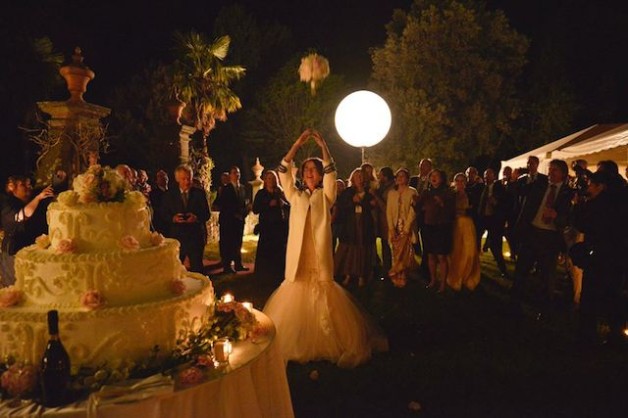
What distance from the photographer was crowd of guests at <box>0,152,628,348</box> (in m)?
6.12

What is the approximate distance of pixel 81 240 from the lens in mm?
3547

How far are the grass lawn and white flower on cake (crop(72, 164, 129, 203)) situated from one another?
8.43ft

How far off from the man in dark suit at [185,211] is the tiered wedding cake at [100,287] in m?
4.70

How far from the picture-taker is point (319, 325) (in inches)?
225

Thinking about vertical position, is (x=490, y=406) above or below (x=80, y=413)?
below

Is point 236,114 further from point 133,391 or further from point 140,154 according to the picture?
point 133,391

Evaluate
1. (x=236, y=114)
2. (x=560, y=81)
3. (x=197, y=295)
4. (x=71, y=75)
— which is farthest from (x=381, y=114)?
(x=236, y=114)

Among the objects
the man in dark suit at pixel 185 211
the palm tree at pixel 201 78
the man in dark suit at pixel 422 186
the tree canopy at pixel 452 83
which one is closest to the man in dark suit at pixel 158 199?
the man in dark suit at pixel 185 211

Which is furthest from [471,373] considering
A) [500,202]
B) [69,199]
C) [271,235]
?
[500,202]

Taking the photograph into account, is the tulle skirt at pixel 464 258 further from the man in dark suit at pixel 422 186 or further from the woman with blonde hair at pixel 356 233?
the woman with blonde hair at pixel 356 233

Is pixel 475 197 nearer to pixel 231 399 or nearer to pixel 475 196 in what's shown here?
pixel 475 196

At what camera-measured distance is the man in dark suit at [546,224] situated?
7.79 metres

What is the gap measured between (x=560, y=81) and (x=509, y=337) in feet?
102

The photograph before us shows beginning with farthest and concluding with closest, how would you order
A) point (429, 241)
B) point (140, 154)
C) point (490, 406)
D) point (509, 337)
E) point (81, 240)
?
point (140, 154), point (429, 241), point (509, 337), point (490, 406), point (81, 240)
